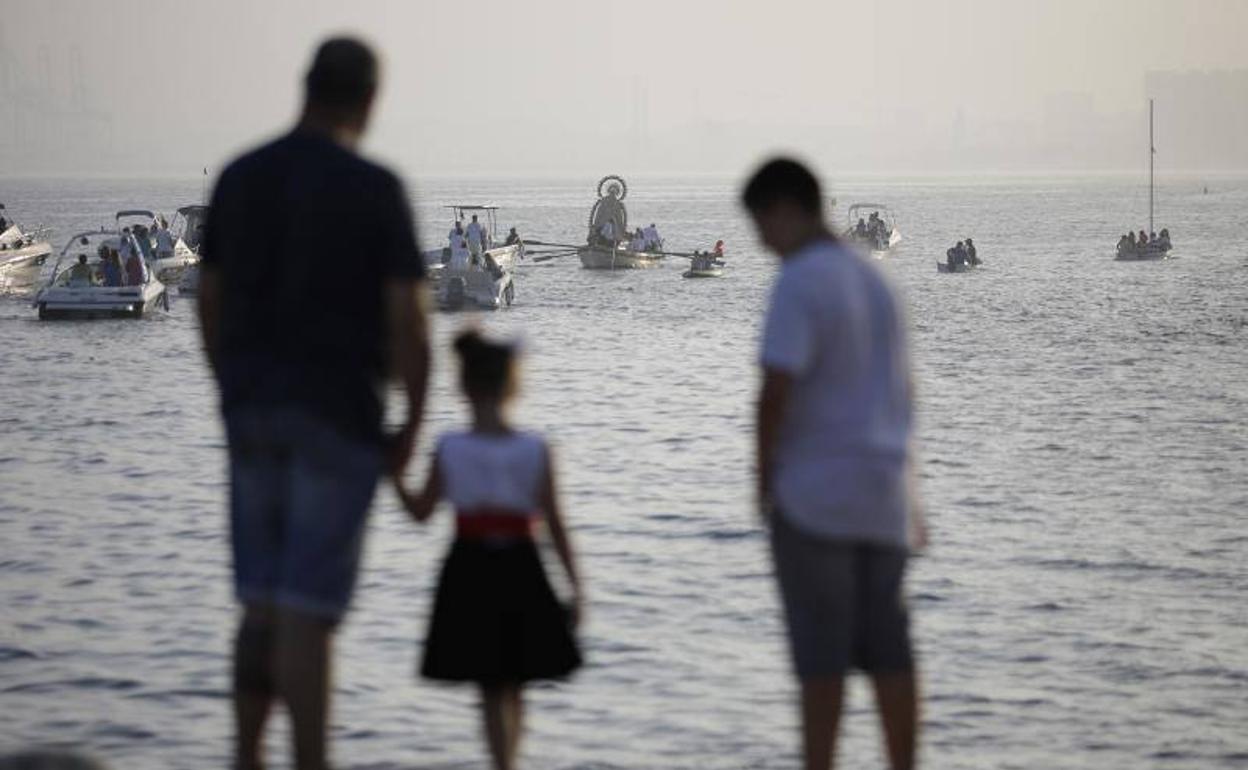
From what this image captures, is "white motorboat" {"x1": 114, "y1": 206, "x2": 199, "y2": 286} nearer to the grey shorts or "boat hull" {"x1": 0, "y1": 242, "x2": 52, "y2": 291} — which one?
"boat hull" {"x1": 0, "y1": 242, "x2": 52, "y2": 291}

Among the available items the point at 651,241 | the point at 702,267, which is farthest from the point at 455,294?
the point at 651,241

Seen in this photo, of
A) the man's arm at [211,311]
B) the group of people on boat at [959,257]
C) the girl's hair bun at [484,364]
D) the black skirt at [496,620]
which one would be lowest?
the group of people on boat at [959,257]

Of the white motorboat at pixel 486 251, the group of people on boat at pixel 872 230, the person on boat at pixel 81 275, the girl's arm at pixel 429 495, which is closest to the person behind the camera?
the girl's arm at pixel 429 495

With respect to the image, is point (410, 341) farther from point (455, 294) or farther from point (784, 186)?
point (455, 294)

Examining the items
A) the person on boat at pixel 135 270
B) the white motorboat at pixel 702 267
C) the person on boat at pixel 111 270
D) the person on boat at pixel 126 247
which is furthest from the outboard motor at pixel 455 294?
the white motorboat at pixel 702 267

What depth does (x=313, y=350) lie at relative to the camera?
252 inches

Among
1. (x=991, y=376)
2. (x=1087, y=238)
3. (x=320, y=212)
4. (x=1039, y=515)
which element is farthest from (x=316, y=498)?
(x=1087, y=238)

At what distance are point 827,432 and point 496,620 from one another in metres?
1.24

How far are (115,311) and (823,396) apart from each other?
4728 centimetres

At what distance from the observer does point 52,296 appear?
5216 cm

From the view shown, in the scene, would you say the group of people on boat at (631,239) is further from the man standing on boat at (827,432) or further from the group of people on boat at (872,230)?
the man standing on boat at (827,432)

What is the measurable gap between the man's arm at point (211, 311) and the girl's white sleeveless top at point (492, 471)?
0.78 meters

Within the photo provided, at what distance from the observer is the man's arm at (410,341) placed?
6426 mm

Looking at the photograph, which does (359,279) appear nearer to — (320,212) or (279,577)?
(320,212)
